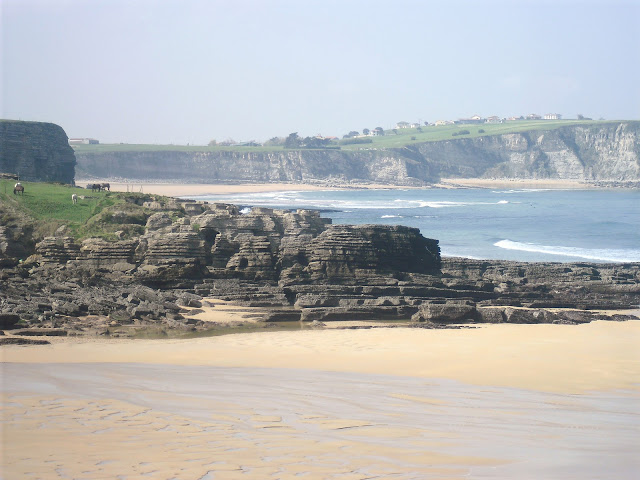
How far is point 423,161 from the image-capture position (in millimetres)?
159625

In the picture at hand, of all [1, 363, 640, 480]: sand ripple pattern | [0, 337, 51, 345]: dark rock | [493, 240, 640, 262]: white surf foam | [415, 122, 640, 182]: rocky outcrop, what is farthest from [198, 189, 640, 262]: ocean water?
[415, 122, 640, 182]: rocky outcrop

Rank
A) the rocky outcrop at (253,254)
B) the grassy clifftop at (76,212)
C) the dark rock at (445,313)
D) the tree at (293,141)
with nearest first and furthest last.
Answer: the dark rock at (445,313) < the rocky outcrop at (253,254) < the grassy clifftop at (76,212) < the tree at (293,141)

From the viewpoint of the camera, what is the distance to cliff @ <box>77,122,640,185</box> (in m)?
139

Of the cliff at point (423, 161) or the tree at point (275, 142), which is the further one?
the tree at point (275, 142)

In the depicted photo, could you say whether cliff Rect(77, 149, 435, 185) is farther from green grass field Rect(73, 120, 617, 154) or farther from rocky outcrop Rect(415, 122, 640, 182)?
rocky outcrop Rect(415, 122, 640, 182)

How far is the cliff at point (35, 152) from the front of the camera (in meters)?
49.9

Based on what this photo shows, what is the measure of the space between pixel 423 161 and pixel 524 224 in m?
98.5

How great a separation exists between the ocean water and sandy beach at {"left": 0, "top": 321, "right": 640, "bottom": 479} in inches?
869

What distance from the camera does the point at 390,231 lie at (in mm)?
26141

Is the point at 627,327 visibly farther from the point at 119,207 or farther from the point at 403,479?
the point at 119,207

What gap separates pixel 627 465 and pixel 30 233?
77.4ft

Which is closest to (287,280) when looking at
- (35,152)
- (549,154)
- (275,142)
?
(35,152)

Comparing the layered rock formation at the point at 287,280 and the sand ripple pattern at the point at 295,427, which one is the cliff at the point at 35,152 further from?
the sand ripple pattern at the point at 295,427

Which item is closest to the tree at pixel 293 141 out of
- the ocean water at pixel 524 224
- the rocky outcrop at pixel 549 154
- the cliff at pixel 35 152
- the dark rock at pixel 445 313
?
the rocky outcrop at pixel 549 154
